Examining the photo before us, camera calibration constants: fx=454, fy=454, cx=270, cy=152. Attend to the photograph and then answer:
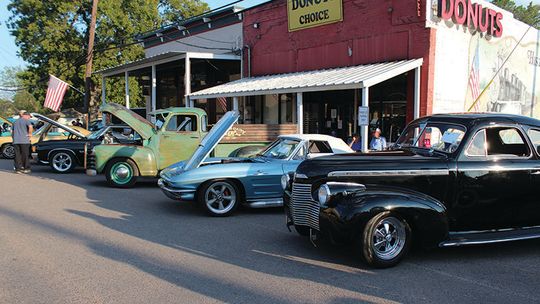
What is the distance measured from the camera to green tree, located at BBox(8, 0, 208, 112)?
109 feet

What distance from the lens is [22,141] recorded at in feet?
42.8

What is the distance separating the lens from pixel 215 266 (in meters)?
5.04

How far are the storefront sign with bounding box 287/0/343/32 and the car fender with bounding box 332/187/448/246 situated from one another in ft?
38.2

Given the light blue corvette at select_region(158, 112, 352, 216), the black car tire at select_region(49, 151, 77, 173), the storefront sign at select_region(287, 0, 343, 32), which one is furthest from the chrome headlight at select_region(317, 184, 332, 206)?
the storefront sign at select_region(287, 0, 343, 32)

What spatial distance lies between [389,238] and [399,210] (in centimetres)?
36

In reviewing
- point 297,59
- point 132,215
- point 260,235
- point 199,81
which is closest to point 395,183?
point 260,235

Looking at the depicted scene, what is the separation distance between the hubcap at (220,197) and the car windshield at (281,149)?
40.6 inches

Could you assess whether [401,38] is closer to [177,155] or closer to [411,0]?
[411,0]

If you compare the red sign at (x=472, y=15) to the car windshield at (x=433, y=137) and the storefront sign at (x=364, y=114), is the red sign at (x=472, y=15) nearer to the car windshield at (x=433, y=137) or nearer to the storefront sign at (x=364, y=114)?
the storefront sign at (x=364, y=114)

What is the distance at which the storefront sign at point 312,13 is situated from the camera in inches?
619

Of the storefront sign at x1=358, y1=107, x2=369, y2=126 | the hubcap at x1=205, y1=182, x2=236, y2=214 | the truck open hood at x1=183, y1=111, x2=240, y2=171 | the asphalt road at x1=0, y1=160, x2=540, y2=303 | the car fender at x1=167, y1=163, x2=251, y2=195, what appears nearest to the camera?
the asphalt road at x1=0, y1=160, x2=540, y2=303

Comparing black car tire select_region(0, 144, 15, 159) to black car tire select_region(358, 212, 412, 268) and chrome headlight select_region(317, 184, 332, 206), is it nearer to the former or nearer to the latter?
chrome headlight select_region(317, 184, 332, 206)


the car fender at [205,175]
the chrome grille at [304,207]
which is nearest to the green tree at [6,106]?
the car fender at [205,175]

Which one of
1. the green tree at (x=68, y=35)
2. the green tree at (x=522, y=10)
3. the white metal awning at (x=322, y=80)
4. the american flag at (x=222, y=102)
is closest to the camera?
the white metal awning at (x=322, y=80)
